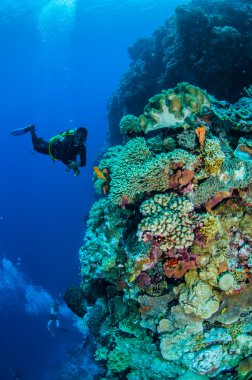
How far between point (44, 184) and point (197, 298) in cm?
7766

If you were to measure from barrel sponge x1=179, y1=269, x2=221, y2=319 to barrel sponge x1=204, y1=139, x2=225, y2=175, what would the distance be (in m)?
1.58

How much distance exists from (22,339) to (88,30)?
4972 cm

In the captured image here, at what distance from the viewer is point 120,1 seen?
4153cm

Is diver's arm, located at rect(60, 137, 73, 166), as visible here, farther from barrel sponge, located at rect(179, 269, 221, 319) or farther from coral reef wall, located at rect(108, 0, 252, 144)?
coral reef wall, located at rect(108, 0, 252, 144)

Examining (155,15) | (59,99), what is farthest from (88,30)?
(59,99)

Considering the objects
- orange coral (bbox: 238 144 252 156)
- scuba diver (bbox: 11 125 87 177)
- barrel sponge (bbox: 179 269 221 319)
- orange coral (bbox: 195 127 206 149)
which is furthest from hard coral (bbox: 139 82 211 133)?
barrel sponge (bbox: 179 269 221 319)

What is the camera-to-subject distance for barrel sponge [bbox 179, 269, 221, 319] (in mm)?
4469

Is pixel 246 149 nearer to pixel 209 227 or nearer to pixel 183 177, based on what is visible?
pixel 183 177

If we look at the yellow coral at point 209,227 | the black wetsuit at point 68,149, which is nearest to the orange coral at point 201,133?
the yellow coral at point 209,227

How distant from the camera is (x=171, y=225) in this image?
166 inches

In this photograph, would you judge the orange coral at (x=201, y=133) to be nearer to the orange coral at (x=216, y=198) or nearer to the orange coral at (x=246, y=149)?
the orange coral at (x=246, y=149)

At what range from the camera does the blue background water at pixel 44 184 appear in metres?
37.3

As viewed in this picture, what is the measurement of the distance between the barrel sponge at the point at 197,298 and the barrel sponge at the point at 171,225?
0.62 m

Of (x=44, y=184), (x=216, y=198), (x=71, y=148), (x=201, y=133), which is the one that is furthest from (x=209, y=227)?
(x=44, y=184)
